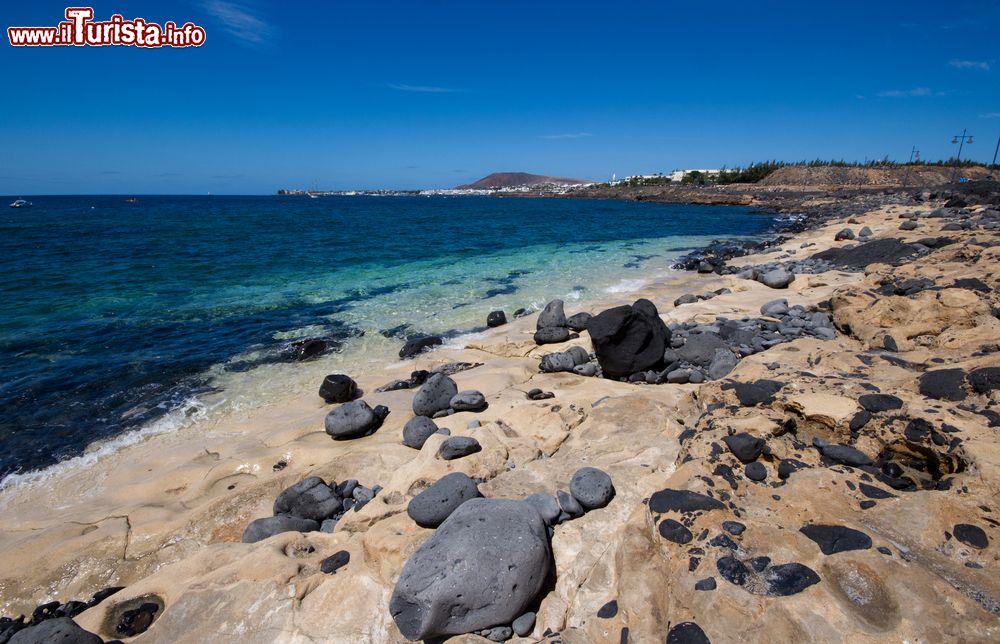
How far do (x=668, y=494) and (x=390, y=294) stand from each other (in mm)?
14827

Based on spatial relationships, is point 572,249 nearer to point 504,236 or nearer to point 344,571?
point 504,236

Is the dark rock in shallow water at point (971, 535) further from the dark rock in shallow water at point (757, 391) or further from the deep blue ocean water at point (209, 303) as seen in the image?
the deep blue ocean water at point (209, 303)

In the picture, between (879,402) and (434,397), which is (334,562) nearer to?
(434,397)

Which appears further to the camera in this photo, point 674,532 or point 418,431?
point 418,431

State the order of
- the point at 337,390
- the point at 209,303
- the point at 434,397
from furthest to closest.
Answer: the point at 209,303
the point at 337,390
the point at 434,397

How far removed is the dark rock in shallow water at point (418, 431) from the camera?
644 centimetres

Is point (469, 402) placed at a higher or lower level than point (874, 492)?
lower

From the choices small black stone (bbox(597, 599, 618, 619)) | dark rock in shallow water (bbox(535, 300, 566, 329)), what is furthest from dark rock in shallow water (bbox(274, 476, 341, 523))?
dark rock in shallow water (bbox(535, 300, 566, 329))

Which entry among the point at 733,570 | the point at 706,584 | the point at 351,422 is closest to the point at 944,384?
the point at 733,570

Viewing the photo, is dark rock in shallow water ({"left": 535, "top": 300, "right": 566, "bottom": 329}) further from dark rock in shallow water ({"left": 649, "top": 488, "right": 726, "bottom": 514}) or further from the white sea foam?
the white sea foam

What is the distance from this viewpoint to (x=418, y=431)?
6.50 meters

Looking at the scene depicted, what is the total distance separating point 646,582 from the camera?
3066 millimetres

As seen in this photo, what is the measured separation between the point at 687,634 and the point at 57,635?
480 centimetres

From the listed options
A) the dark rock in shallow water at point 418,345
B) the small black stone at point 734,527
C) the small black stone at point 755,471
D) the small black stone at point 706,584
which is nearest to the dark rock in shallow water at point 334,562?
the small black stone at point 706,584
